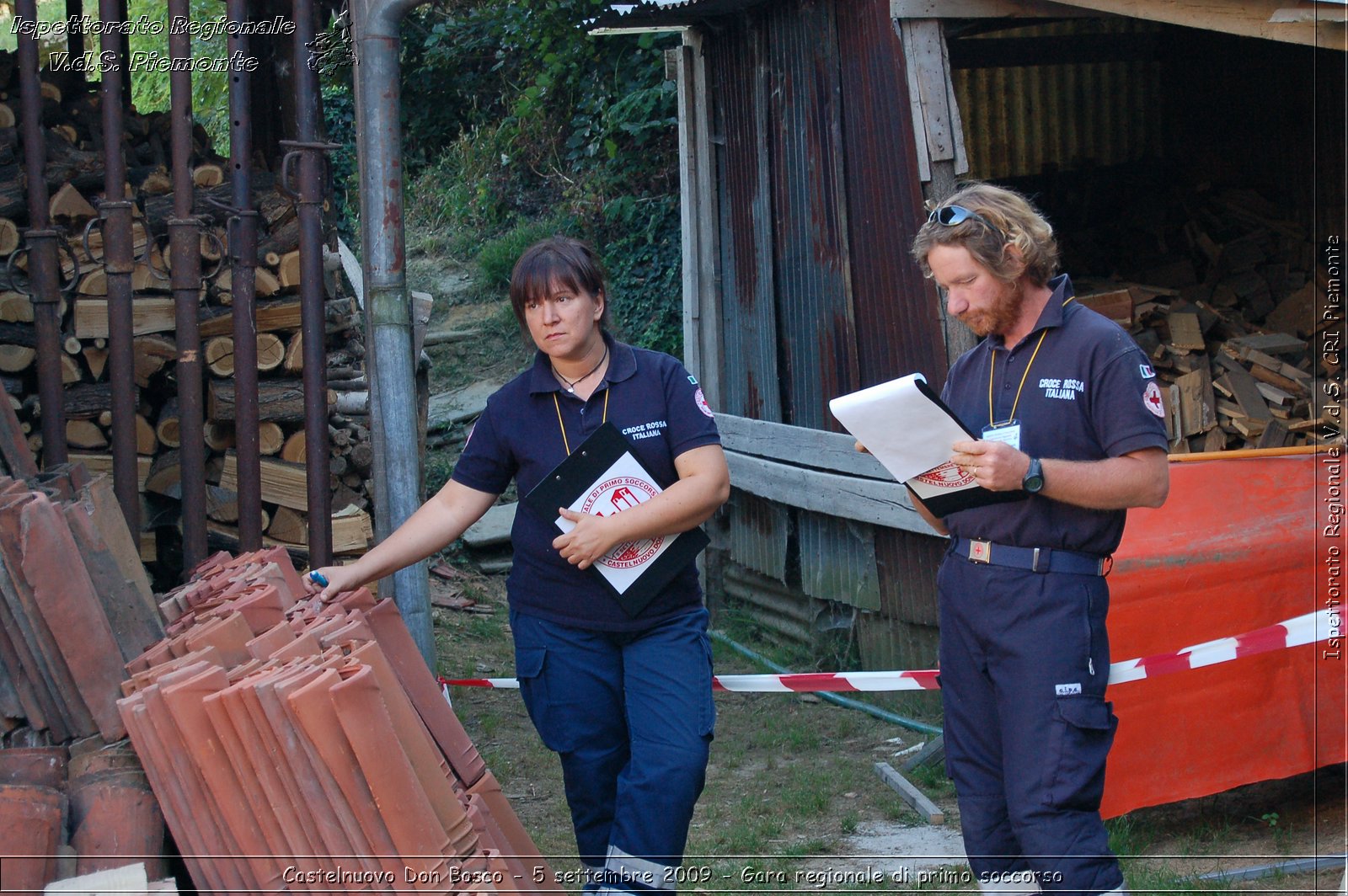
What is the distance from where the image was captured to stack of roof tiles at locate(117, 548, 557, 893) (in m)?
2.30

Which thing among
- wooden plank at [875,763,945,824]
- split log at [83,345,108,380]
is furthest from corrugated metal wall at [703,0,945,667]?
split log at [83,345,108,380]

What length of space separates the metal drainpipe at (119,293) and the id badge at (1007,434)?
2.72 metres

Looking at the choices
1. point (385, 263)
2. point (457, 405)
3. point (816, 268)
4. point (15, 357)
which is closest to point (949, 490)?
point (385, 263)

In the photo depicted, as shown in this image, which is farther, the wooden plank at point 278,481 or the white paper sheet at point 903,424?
the wooden plank at point 278,481

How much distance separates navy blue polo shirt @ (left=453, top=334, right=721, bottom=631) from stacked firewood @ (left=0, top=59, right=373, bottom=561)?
2.47m

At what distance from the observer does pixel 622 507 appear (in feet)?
10.1

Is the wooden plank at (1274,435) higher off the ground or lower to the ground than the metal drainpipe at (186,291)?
lower

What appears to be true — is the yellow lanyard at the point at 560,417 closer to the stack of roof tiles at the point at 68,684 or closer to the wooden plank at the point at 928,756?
the stack of roof tiles at the point at 68,684

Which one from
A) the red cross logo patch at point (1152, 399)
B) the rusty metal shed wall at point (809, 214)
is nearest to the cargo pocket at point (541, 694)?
the red cross logo patch at point (1152, 399)

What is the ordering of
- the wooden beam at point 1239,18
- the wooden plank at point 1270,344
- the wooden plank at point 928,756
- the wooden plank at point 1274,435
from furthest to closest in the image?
the wooden plank at point 1270,344
the wooden plank at point 1274,435
the wooden plank at point 928,756
the wooden beam at point 1239,18

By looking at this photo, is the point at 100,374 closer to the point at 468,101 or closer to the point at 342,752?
the point at 342,752

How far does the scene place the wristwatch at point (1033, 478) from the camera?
104 inches

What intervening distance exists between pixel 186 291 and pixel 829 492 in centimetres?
346

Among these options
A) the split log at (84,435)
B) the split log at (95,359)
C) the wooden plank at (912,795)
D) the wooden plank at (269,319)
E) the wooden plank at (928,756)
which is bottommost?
the wooden plank at (912,795)
